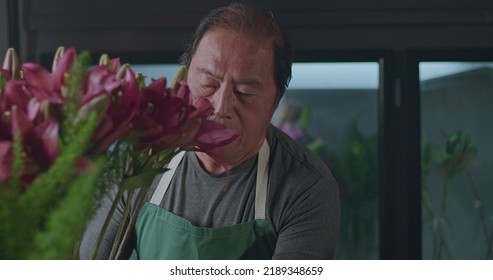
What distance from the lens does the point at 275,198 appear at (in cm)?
64

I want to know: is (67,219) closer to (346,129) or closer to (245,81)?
(245,81)

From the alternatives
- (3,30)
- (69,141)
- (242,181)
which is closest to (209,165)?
(242,181)

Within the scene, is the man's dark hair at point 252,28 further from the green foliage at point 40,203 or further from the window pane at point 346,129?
the window pane at point 346,129

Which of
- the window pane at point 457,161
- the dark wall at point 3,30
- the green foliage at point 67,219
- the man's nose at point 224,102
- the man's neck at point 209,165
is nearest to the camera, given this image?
the green foliage at point 67,219

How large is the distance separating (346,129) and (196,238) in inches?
25.9

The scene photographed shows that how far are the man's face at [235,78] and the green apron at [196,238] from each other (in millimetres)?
84

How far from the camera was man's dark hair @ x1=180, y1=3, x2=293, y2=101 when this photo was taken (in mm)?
593

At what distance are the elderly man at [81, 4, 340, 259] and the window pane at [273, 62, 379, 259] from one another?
0.50m

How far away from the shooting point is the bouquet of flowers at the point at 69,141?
0.28 meters

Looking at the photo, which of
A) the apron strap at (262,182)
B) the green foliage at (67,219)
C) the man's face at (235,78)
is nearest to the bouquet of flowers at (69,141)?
the green foliage at (67,219)

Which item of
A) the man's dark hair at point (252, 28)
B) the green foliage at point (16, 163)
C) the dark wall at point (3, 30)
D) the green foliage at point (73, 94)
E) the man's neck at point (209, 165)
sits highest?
the dark wall at point (3, 30)

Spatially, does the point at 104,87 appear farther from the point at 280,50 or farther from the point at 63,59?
the point at 280,50

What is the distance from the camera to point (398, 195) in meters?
1.07
